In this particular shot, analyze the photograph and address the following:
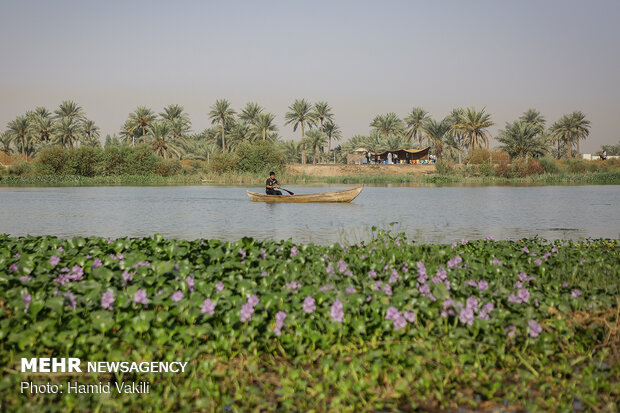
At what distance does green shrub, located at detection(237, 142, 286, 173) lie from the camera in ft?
235

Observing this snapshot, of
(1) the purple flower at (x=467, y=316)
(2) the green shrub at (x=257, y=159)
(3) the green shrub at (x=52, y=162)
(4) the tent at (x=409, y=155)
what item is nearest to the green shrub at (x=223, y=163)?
(2) the green shrub at (x=257, y=159)

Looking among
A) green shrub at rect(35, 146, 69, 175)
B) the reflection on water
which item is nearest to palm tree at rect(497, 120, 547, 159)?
the reflection on water

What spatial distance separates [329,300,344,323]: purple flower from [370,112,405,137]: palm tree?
98.7 m

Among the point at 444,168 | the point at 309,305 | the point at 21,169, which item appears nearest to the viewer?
the point at 309,305

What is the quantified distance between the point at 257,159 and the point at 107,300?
66.7m

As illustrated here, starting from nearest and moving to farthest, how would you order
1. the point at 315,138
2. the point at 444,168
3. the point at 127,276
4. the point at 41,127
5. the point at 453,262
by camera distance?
the point at 127,276
the point at 453,262
the point at 444,168
the point at 41,127
the point at 315,138

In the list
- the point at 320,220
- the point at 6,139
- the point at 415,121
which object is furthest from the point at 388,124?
Result: the point at 320,220

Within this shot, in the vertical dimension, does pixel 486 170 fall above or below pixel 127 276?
above

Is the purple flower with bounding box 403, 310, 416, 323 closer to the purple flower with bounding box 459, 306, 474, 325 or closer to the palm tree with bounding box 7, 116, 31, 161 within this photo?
the purple flower with bounding box 459, 306, 474, 325

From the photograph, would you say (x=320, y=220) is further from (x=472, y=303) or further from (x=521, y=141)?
(x=521, y=141)

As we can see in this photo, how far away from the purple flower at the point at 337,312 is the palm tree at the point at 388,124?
98.7 meters

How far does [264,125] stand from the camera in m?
92.1

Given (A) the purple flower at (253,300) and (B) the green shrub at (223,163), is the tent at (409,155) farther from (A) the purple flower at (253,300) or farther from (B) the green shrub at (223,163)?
(A) the purple flower at (253,300)

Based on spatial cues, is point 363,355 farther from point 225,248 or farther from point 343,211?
point 343,211
